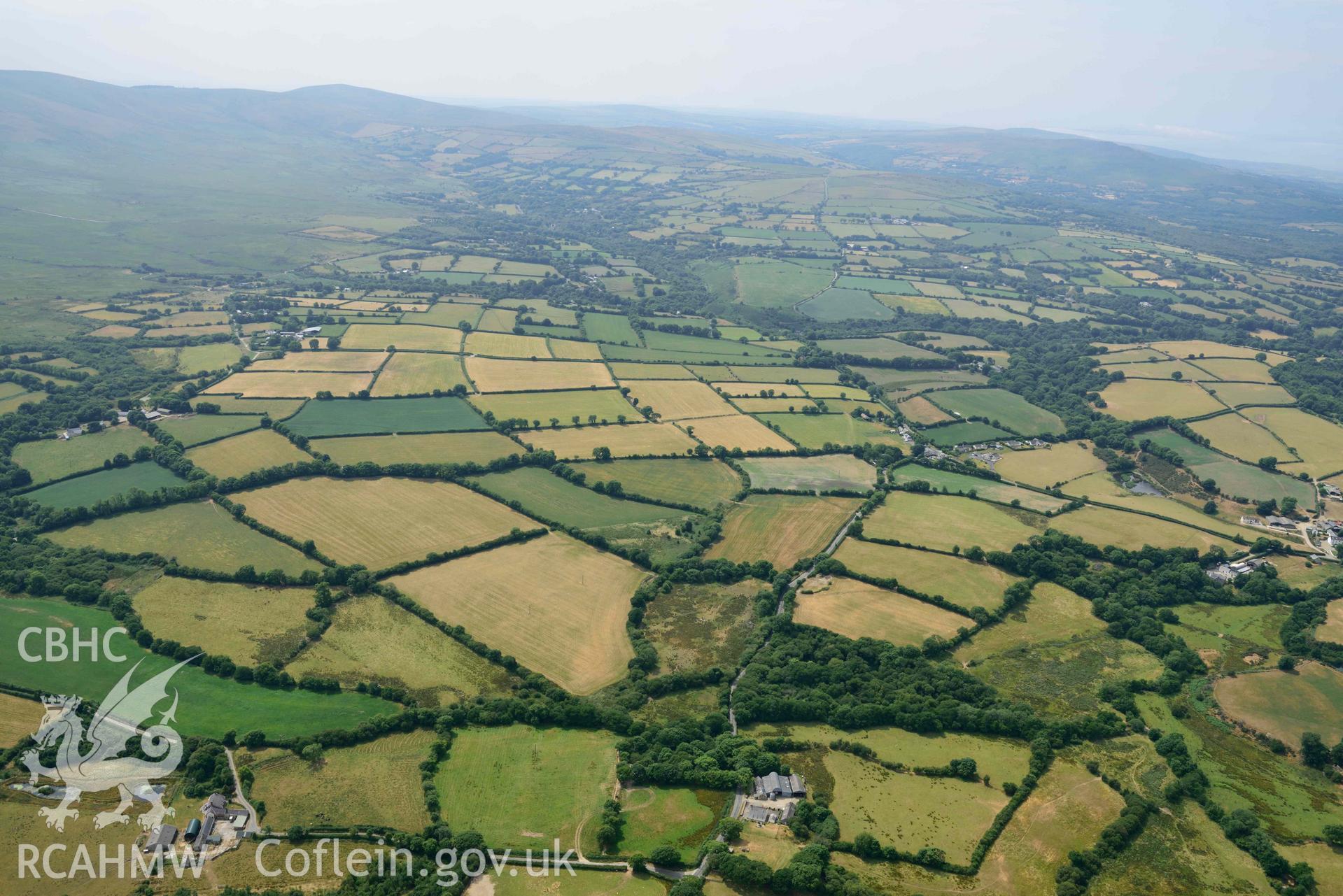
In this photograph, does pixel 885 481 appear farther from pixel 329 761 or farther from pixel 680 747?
pixel 329 761

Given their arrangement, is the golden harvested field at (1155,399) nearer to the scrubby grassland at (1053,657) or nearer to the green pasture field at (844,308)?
the green pasture field at (844,308)

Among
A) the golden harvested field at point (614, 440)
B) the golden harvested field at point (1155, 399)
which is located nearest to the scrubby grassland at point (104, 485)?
the golden harvested field at point (614, 440)

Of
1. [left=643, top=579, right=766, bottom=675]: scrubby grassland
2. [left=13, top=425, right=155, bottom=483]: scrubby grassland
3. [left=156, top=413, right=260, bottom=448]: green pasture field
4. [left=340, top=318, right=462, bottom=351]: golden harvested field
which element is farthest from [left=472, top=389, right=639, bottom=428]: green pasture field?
[left=13, top=425, right=155, bottom=483]: scrubby grassland

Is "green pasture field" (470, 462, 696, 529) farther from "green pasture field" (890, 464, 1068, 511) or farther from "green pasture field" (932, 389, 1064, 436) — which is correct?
"green pasture field" (932, 389, 1064, 436)

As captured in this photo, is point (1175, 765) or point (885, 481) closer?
point (1175, 765)

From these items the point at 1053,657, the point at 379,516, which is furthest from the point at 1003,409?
the point at 379,516

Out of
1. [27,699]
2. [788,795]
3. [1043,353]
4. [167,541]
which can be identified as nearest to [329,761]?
[27,699]
